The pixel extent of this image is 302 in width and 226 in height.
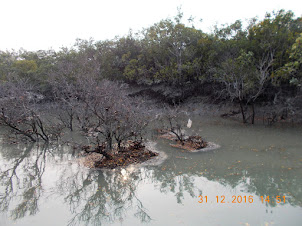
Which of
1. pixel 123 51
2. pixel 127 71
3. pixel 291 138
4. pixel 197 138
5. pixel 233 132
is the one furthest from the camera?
pixel 123 51

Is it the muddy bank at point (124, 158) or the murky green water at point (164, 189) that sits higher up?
the muddy bank at point (124, 158)

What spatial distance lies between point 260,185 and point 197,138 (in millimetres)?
4520

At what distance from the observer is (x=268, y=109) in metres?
19.5

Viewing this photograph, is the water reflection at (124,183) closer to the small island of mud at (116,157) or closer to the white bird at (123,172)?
the white bird at (123,172)

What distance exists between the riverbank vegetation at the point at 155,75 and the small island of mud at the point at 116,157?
43cm

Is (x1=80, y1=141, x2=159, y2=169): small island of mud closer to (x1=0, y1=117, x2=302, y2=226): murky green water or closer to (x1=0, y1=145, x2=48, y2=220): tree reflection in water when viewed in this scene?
(x1=0, y1=117, x2=302, y2=226): murky green water

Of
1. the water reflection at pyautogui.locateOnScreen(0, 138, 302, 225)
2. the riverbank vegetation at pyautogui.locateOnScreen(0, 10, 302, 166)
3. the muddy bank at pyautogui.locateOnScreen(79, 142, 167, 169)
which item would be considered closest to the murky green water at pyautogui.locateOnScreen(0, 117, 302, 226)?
the water reflection at pyautogui.locateOnScreen(0, 138, 302, 225)

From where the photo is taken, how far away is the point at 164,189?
7.29m

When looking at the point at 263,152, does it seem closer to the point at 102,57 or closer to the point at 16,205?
the point at 16,205

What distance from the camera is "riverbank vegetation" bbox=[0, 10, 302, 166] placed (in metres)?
12.0

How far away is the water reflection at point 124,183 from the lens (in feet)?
20.8

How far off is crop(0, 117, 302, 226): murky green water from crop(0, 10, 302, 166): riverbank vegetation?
5.62ft

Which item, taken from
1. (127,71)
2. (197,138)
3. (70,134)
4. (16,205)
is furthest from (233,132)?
(127,71)
